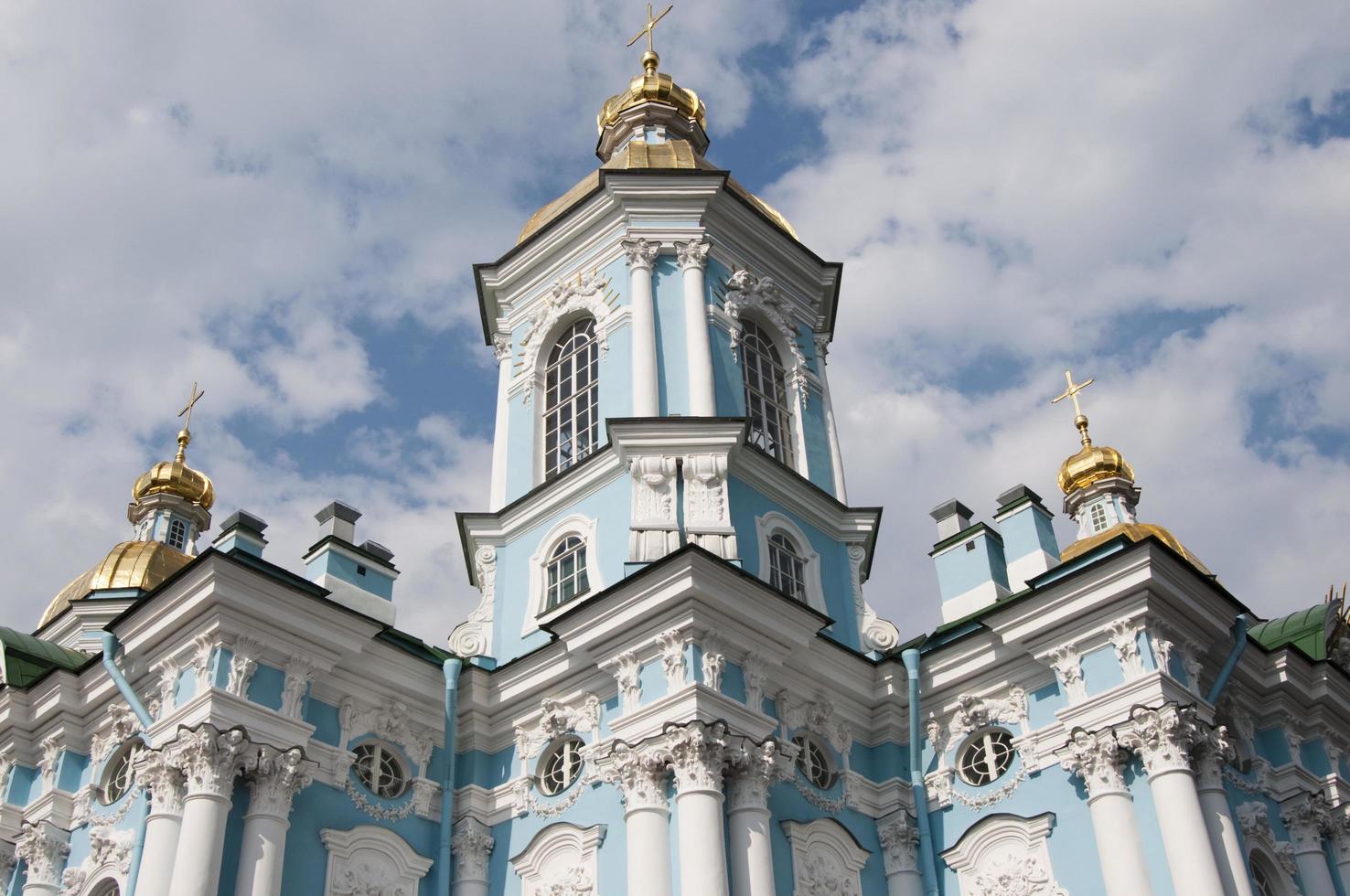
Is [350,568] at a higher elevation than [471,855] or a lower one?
higher

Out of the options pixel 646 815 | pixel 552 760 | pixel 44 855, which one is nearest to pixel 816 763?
pixel 646 815

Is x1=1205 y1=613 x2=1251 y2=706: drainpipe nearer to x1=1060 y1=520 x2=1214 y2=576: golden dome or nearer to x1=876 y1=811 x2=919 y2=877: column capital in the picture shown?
x1=876 y1=811 x2=919 y2=877: column capital

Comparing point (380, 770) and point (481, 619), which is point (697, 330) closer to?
point (481, 619)

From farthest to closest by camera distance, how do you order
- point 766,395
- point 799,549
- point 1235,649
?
1. point 766,395
2. point 799,549
3. point 1235,649

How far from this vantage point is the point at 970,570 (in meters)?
15.8

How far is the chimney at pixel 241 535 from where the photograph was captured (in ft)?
43.5

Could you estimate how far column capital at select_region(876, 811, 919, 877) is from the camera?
13172mm

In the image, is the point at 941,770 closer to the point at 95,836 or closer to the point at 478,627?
the point at 478,627

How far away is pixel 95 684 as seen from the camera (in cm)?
1342

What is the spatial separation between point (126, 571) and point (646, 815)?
588 inches

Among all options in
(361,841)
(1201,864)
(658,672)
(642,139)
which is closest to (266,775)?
(361,841)

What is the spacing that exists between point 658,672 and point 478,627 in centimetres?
371

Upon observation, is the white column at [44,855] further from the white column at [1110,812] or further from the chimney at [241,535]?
the white column at [1110,812]

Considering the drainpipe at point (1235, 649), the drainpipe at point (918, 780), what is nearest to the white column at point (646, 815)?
the drainpipe at point (918, 780)
